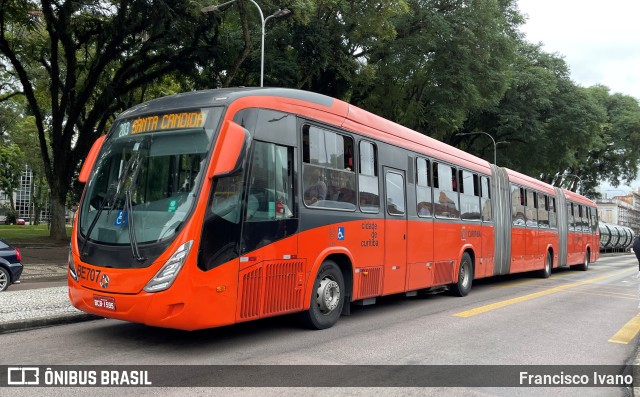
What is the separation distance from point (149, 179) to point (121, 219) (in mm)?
558

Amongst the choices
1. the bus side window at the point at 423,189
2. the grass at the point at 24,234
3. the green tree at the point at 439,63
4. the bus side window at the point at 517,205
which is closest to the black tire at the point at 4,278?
the bus side window at the point at 423,189

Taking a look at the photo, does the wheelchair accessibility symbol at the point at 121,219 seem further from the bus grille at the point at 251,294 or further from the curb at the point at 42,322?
the curb at the point at 42,322

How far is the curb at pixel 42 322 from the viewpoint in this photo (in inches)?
277

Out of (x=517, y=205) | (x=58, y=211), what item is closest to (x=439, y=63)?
(x=517, y=205)

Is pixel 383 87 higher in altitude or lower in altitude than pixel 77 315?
higher

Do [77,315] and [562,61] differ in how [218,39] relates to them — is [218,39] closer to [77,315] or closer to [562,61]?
[77,315]

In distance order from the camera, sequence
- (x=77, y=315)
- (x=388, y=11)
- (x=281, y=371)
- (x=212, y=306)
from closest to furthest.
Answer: (x=281, y=371), (x=212, y=306), (x=77, y=315), (x=388, y=11)

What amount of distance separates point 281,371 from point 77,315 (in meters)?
3.91

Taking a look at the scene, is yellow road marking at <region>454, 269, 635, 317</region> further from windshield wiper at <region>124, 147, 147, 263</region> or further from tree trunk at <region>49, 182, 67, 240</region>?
tree trunk at <region>49, 182, 67, 240</region>

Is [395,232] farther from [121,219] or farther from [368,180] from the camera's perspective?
[121,219]

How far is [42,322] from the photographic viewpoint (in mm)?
7402

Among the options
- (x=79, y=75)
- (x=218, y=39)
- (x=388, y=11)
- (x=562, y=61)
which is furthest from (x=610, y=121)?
(x=79, y=75)

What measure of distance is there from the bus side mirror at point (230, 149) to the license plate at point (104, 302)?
1824mm

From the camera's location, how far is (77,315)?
309 inches
